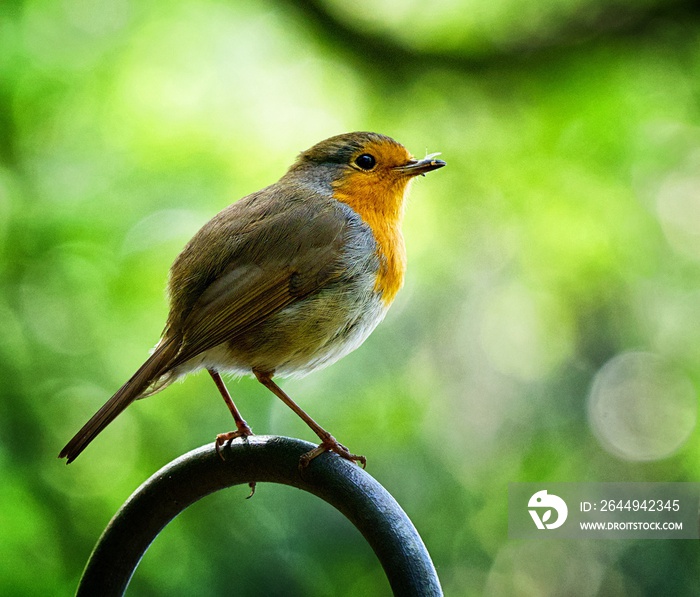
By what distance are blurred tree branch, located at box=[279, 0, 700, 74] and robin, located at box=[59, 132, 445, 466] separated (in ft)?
7.14

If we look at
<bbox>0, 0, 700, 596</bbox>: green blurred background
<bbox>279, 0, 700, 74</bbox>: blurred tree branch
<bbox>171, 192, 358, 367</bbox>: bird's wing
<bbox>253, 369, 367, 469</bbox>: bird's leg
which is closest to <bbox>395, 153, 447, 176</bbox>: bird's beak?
<bbox>171, 192, 358, 367</bbox>: bird's wing

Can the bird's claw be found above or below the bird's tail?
below

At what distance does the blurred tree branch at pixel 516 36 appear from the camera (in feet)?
16.0

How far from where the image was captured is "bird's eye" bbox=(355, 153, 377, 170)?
322 cm

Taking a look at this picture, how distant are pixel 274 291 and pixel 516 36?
281 centimetres

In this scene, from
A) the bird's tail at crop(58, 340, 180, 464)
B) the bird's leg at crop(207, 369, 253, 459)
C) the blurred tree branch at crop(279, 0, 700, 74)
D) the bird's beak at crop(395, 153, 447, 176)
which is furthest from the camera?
the blurred tree branch at crop(279, 0, 700, 74)

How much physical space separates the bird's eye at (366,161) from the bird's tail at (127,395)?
96 cm

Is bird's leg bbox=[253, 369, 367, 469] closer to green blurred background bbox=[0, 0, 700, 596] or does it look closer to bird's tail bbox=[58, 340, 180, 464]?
bird's tail bbox=[58, 340, 180, 464]

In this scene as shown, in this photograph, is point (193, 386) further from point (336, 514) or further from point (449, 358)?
point (449, 358)

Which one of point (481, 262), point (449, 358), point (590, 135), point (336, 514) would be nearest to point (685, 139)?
point (590, 135)

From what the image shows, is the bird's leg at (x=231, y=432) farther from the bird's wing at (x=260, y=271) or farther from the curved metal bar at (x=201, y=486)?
the bird's wing at (x=260, y=271)

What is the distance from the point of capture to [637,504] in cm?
440

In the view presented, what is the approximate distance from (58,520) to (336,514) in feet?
4.01

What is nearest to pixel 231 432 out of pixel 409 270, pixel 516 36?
pixel 409 270
